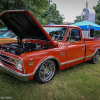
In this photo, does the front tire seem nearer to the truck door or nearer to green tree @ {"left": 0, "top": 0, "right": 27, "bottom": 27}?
the truck door

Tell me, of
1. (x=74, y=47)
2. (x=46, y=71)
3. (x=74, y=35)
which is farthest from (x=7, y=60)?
(x=74, y=35)

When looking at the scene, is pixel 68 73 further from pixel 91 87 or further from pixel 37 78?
pixel 37 78

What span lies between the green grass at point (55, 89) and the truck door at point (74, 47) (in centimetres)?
67

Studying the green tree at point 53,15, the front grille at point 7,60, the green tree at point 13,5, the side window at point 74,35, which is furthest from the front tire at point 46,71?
the green tree at point 53,15

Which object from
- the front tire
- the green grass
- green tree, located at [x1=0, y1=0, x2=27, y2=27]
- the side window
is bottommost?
the green grass

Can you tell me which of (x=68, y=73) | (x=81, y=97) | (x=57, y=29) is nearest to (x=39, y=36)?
(x=57, y=29)

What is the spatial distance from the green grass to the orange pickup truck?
11.2 inches

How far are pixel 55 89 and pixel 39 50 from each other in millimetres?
1150

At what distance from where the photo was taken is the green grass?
2.40m

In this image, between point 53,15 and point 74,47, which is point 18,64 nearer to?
point 74,47

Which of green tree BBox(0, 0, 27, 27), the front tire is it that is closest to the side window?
the front tire

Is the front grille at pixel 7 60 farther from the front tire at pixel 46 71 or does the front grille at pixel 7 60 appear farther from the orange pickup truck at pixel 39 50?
the front tire at pixel 46 71

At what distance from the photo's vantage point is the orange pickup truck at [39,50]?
2462mm

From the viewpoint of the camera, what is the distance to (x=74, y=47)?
355 cm
